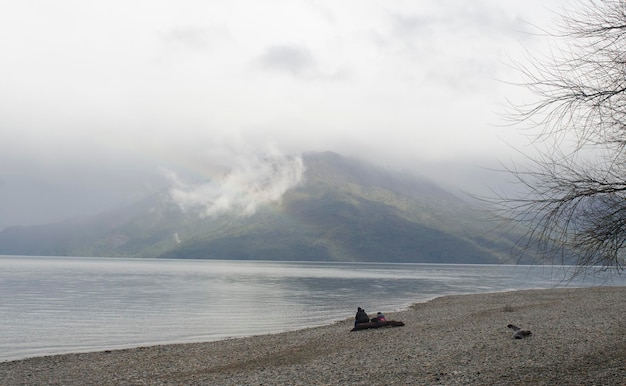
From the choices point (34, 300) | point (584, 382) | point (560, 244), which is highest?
point (560, 244)

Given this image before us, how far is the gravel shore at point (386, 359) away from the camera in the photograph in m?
18.9

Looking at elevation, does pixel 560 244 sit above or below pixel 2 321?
above

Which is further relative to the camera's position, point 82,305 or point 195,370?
point 82,305

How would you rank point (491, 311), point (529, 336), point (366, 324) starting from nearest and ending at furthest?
1. point (529, 336)
2. point (366, 324)
3. point (491, 311)

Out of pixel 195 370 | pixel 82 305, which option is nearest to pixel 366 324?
pixel 195 370

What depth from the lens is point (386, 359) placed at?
2391cm

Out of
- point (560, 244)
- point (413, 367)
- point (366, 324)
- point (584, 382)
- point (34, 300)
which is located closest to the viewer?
point (560, 244)

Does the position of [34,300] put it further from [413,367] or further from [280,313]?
[413,367]

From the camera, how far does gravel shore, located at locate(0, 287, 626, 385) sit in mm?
18906

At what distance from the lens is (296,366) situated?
2442 centimetres

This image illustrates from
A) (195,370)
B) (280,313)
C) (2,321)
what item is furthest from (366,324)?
(2,321)

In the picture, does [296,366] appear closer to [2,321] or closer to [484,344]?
[484,344]

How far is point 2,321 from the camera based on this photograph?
52.0 meters

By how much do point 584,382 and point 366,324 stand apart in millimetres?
22596
